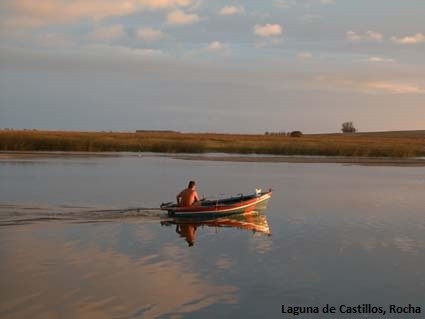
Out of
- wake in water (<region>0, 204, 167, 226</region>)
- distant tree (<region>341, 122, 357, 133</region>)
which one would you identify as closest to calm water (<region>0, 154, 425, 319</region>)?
wake in water (<region>0, 204, 167, 226</region>)

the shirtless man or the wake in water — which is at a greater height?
the shirtless man

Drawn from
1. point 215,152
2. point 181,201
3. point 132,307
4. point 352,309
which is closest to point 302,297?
point 352,309

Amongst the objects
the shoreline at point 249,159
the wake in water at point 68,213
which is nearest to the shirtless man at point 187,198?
the wake in water at point 68,213

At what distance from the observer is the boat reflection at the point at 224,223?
712 inches

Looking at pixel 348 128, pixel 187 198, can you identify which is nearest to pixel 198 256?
pixel 187 198

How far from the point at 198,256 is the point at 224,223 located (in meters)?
5.68

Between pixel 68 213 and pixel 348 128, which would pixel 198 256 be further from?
pixel 348 128

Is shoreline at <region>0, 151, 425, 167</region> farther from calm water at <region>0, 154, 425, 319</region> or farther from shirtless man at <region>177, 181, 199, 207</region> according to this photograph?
shirtless man at <region>177, 181, 199, 207</region>

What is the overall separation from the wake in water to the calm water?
3cm

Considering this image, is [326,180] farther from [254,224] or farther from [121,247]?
Answer: [121,247]

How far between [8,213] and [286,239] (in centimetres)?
914

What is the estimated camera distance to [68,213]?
810 inches

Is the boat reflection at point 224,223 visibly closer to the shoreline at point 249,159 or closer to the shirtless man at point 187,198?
the shirtless man at point 187,198

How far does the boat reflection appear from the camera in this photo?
1808 cm
